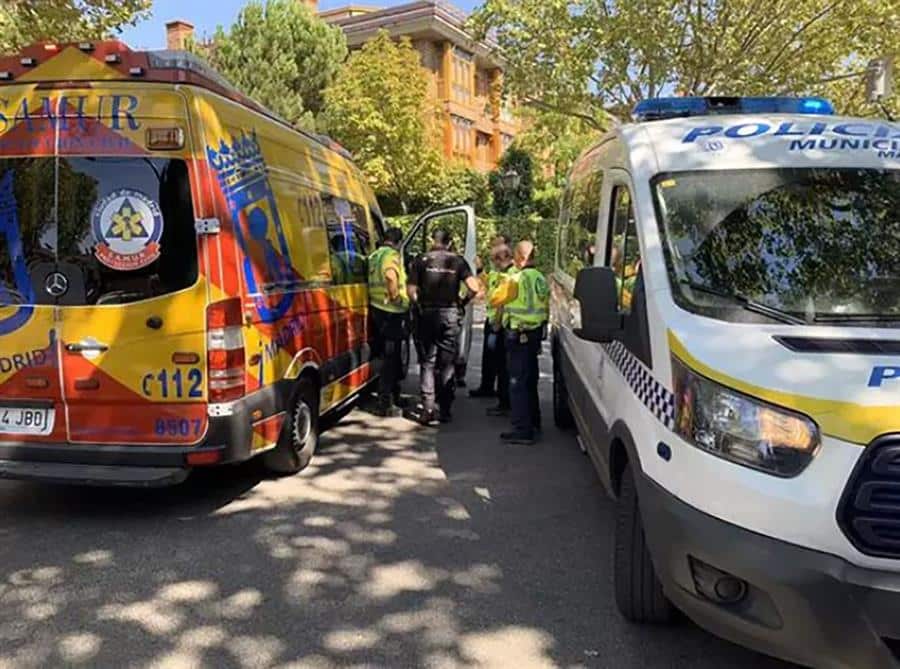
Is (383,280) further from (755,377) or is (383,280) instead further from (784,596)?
(784,596)

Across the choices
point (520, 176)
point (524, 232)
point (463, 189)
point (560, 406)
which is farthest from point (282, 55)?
point (560, 406)

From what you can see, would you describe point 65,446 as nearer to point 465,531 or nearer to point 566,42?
point 465,531

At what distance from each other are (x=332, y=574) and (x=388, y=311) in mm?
3779

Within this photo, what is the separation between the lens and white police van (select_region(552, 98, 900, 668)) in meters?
2.49

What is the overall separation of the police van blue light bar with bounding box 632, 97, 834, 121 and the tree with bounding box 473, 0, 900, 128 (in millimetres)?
9849

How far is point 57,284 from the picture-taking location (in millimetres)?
4539

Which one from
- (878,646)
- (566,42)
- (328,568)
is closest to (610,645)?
(878,646)

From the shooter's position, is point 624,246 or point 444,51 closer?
point 624,246

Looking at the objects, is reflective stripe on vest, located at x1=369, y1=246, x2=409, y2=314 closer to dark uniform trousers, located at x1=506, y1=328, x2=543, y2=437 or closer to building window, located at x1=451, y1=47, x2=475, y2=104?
dark uniform trousers, located at x1=506, y1=328, x2=543, y2=437

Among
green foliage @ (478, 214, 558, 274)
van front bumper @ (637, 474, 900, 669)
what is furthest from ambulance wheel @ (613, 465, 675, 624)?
green foliage @ (478, 214, 558, 274)

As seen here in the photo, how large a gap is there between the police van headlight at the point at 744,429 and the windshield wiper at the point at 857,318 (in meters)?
0.69

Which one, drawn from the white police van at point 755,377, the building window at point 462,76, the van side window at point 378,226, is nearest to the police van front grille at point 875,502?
the white police van at point 755,377

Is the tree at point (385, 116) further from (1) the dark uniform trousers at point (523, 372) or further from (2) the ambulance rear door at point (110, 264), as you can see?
(2) the ambulance rear door at point (110, 264)

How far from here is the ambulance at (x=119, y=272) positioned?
14.6ft
